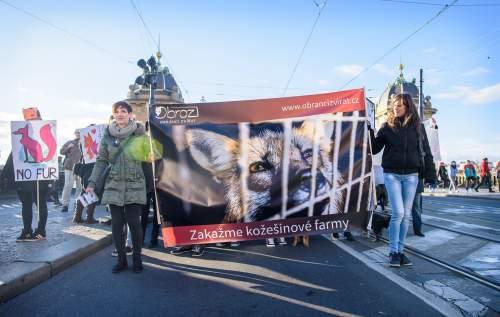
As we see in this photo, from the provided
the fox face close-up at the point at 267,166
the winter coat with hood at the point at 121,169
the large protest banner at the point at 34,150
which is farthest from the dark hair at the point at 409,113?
the large protest banner at the point at 34,150

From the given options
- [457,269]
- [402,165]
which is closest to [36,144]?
[402,165]

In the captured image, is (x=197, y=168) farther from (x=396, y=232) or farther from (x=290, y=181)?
(x=396, y=232)

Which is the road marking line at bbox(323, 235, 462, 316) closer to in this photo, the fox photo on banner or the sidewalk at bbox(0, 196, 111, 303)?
the sidewalk at bbox(0, 196, 111, 303)

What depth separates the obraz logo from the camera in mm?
5449

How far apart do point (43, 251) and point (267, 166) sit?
10.1ft

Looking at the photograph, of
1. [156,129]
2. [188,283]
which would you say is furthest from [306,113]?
[188,283]

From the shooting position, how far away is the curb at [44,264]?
3928 millimetres

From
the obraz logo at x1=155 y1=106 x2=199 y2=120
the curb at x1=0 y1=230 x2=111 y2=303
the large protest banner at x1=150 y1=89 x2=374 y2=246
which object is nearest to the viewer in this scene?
the curb at x1=0 y1=230 x2=111 y2=303

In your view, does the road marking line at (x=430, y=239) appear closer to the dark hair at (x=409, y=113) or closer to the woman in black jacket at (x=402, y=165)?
the woman in black jacket at (x=402, y=165)

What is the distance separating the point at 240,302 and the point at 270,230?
1.76 meters

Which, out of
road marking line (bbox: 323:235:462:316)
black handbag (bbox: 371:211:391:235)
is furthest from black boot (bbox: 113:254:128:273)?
black handbag (bbox: 371:211:391:235)

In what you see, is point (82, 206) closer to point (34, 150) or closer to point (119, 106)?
point (34, 150)

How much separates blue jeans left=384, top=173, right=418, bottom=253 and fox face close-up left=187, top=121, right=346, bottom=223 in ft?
2.50

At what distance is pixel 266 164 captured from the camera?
5.44 m
